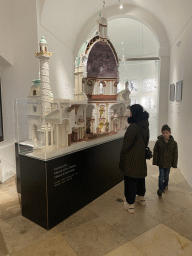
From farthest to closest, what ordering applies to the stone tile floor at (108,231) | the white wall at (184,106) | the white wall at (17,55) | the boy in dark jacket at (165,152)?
the white wall at (17,55)
the white wall at (184,106)
the boy in dark jacket at (165,152)
the stone tile floor at (108,231)

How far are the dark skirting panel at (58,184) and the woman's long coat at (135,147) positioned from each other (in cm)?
77

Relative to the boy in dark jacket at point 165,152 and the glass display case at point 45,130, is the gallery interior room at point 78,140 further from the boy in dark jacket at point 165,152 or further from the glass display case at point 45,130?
the boy in dark jacket at point 165,152

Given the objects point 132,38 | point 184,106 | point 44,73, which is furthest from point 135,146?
point 132,38

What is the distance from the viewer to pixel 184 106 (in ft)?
16.7

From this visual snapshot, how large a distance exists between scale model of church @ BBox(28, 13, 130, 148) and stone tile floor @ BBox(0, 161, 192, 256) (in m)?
1.28

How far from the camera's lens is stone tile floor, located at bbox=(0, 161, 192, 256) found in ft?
8.79

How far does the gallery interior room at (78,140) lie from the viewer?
2.97 meters

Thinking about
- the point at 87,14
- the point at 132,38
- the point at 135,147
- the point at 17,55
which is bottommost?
the point at 135,147

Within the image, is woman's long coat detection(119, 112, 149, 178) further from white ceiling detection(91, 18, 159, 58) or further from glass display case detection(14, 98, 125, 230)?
white ceiling detection(91, 18, 159, 58)

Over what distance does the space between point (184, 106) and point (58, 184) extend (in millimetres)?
3647

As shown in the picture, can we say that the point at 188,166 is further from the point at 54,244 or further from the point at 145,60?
the point at 145,60

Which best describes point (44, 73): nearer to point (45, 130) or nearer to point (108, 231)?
point (45, 130)

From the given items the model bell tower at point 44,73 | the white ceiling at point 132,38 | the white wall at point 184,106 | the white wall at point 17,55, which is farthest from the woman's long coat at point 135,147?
the white ceiling at point 132,38

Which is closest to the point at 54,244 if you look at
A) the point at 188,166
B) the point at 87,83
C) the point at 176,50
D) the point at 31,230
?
the point at 31,230
